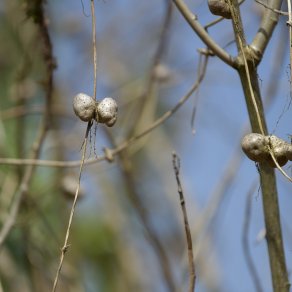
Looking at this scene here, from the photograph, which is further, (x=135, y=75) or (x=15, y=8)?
(x=135, y=75)

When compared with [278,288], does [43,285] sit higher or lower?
higher

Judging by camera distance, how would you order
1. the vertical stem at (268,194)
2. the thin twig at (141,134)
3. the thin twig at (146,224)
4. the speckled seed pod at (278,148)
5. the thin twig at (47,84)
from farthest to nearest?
the thin twig at (146,224)
the thin twig at (47,84)
the thin twig at (141,134)
the vertical stem at (268,194)
the speckled seed pod at (278,148)

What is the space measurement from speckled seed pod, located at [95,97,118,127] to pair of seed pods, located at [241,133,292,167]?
13 cm

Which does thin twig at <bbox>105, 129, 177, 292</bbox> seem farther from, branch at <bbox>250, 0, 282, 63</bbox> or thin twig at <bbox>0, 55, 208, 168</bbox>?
branch at <bbox>250, 0, 282, 63</bbox>

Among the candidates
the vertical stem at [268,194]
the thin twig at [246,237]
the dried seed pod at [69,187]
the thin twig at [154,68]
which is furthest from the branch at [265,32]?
the dried seed pod at [69,187]

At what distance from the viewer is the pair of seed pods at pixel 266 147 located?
62 cm

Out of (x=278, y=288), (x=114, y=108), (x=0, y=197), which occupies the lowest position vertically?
(x=278, y=288)

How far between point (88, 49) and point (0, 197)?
2.65 ft

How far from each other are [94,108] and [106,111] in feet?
0.04

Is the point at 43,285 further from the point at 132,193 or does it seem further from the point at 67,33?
the point at 67,33

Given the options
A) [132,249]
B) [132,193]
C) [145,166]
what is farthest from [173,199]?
[132,193]

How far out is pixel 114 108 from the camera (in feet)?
2.15

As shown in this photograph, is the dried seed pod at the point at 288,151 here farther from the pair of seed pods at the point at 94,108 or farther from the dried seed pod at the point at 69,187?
the dried seed pod at the point at 69,187

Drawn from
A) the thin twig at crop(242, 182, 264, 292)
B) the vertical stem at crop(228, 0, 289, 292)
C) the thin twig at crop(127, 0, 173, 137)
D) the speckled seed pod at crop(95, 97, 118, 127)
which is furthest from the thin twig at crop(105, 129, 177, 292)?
the speckled seed pod at crop(95, 97, 118, 127)
